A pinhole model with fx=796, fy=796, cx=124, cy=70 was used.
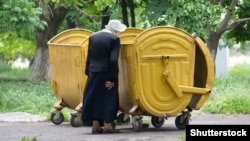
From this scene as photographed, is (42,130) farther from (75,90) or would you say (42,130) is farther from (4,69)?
(4,69)

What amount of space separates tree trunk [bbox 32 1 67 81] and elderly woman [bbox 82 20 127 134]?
556 inches

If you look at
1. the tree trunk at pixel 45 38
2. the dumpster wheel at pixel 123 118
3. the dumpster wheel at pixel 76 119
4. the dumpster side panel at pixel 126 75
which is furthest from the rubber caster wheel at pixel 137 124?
the tree trunk at pixel 45 38

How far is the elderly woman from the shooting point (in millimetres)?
11867

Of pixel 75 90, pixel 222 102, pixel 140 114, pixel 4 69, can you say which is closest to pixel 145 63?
A: pixel 140 114

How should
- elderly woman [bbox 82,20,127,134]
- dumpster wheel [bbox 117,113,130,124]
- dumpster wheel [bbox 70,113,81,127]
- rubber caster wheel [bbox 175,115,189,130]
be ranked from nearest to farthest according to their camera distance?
elderly woman [bbox 82,20,127,134], rubber caster wheel [bbox 175,115,189,130], dumpster wheel [bbox 70,113,81,127], dumpster wheel [bbox 117,113,130,124]

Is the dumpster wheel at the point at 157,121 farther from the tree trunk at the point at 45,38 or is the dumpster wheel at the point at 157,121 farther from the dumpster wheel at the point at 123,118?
the tree trunk at the point at 45,38

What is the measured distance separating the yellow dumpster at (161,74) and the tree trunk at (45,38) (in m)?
14.0

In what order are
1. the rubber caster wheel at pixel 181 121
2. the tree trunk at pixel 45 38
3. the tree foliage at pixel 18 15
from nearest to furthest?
1. the rubber caster wheel at pixel 181 121
2. the tree foliage at pixel 18 15
3. the tree trunk at pixel 45 38

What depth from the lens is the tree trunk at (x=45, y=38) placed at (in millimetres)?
26266

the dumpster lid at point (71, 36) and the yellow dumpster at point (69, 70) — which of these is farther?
the dumpster lid at point (71, 36)

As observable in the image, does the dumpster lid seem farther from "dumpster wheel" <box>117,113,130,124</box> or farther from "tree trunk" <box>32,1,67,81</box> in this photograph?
"tree trunk" <box>32,1,67,81</box>

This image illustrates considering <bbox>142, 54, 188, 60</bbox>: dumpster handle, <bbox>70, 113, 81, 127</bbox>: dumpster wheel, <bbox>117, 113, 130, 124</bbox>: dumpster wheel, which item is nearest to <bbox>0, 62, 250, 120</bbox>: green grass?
<bbox>70, 113, 81, 127</bbox>: dumpster wheel

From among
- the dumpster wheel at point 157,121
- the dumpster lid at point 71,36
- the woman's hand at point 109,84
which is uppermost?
the dumpster lid at point 71,36

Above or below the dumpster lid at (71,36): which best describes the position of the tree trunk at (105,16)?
above
